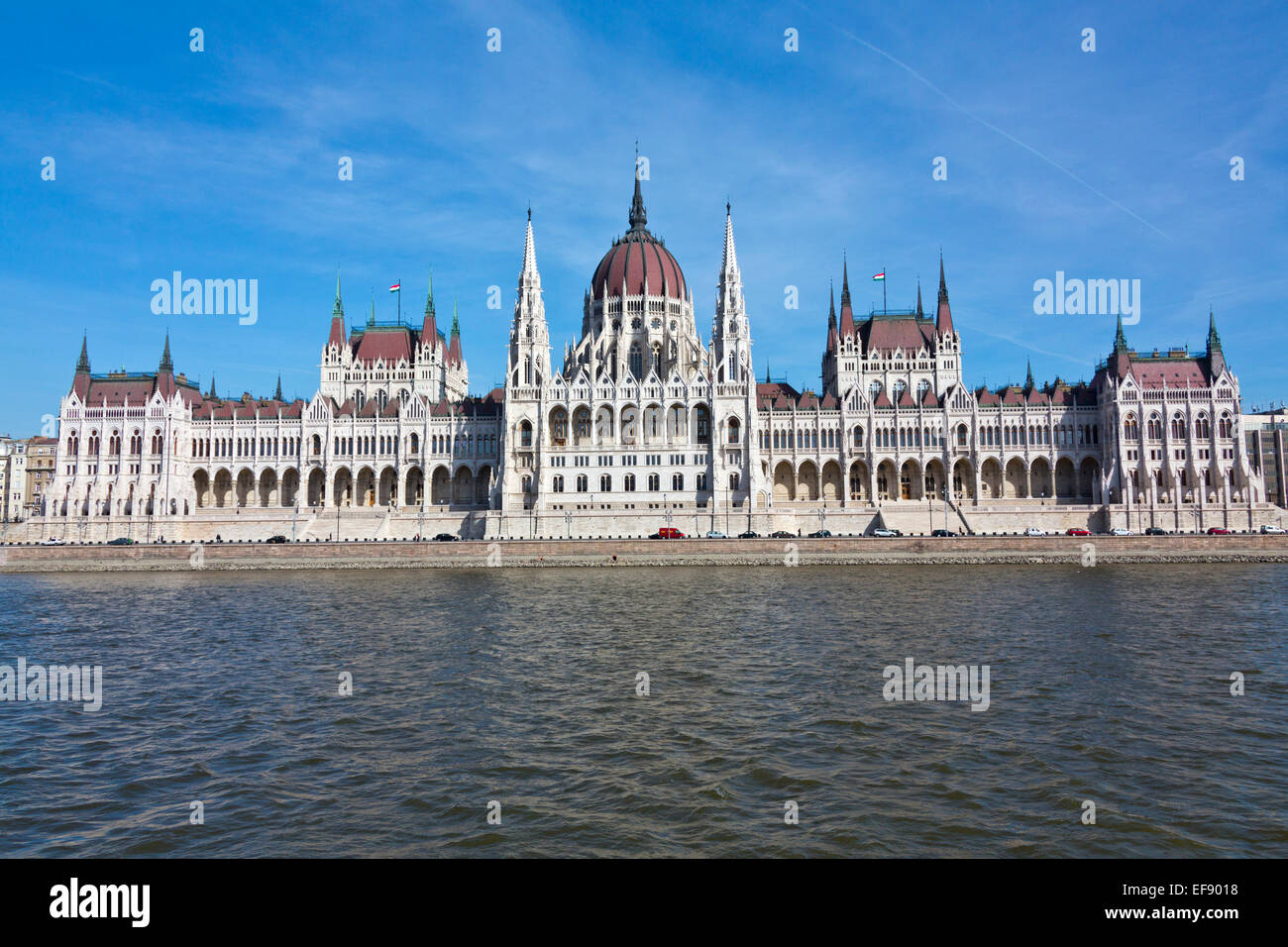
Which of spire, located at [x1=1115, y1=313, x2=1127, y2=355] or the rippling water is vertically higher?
spire, located at [x1=1115, y1=313, x2=1127, y2=355]

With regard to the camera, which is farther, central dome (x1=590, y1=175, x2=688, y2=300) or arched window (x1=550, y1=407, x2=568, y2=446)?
central dome (x1=590, y1=175, x2=688, y2=300)

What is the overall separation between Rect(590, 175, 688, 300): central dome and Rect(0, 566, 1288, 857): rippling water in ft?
222

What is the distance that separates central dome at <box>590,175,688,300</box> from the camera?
3851 inches

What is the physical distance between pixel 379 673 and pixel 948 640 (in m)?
18.5

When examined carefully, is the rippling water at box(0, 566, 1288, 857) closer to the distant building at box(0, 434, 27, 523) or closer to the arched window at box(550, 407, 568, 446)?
the arched window at box(550, 407, 568, 446)

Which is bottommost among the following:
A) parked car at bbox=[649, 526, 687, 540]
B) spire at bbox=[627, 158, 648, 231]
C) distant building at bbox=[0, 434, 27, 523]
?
parked car at bbox=[649, 526, 687, 540]

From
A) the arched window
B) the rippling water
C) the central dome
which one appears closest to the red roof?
the central dome

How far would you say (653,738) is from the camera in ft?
57.3

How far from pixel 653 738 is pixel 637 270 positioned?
8634 cm

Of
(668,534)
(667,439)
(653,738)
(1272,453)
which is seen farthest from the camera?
(1272,453)

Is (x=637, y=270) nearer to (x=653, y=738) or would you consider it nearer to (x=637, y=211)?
(x=637, y=211)
